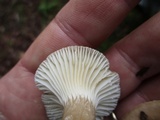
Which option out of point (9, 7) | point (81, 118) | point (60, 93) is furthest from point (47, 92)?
point (9, 7)

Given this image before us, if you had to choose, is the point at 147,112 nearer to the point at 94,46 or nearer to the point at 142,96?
the point at 142,96

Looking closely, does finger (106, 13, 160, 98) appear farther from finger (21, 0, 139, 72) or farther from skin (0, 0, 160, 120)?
finger (21, 0, 139, 72)

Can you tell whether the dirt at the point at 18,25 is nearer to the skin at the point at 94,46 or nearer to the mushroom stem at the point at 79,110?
the skin at the point at 94,46

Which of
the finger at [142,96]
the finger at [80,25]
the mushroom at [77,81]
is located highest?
the finger at [80,25]

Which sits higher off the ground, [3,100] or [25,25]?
[25,25]

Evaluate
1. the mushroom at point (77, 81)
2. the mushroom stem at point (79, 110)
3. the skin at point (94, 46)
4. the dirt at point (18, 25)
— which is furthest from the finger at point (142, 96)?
the dirt at point (18, 25)

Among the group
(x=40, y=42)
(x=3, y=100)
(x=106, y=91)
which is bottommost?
(x=3, y=100)

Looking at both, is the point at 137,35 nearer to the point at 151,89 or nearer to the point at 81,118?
the point at 151,89
